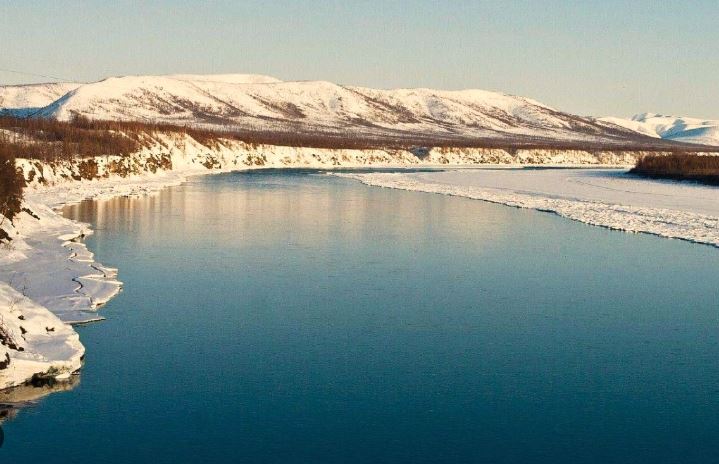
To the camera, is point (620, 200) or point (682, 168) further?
point (682, 168)

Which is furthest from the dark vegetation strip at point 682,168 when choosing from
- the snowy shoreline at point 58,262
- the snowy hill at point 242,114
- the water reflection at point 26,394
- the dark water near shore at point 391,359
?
the snowy hill at point 242,114

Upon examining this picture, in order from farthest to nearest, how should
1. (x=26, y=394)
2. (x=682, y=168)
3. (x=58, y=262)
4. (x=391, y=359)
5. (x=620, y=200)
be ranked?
1. (x=682, y=168)
2. (x=620, y=200)
3. (x=58, y=262)
4. (x=391, y=359)
5. (x=26, y=394)

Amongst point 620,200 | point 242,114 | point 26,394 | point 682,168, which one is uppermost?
point 242,114

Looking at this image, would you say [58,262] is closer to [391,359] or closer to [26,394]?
[26,394]

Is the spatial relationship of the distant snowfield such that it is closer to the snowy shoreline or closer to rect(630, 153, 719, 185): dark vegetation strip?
rect(630, 153, 719, 185): dark vegetation strip

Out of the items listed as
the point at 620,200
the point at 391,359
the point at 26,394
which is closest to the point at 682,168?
the point at 620,200

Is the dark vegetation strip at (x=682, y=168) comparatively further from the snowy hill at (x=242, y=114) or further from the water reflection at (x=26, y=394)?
the snowy hill at (x=242, y=114)

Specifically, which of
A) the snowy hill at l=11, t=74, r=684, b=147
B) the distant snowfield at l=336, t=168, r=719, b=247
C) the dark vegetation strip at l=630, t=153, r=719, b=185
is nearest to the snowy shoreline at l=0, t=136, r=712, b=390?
the distant snowfield at l=336, t=168, r=719, b=247
